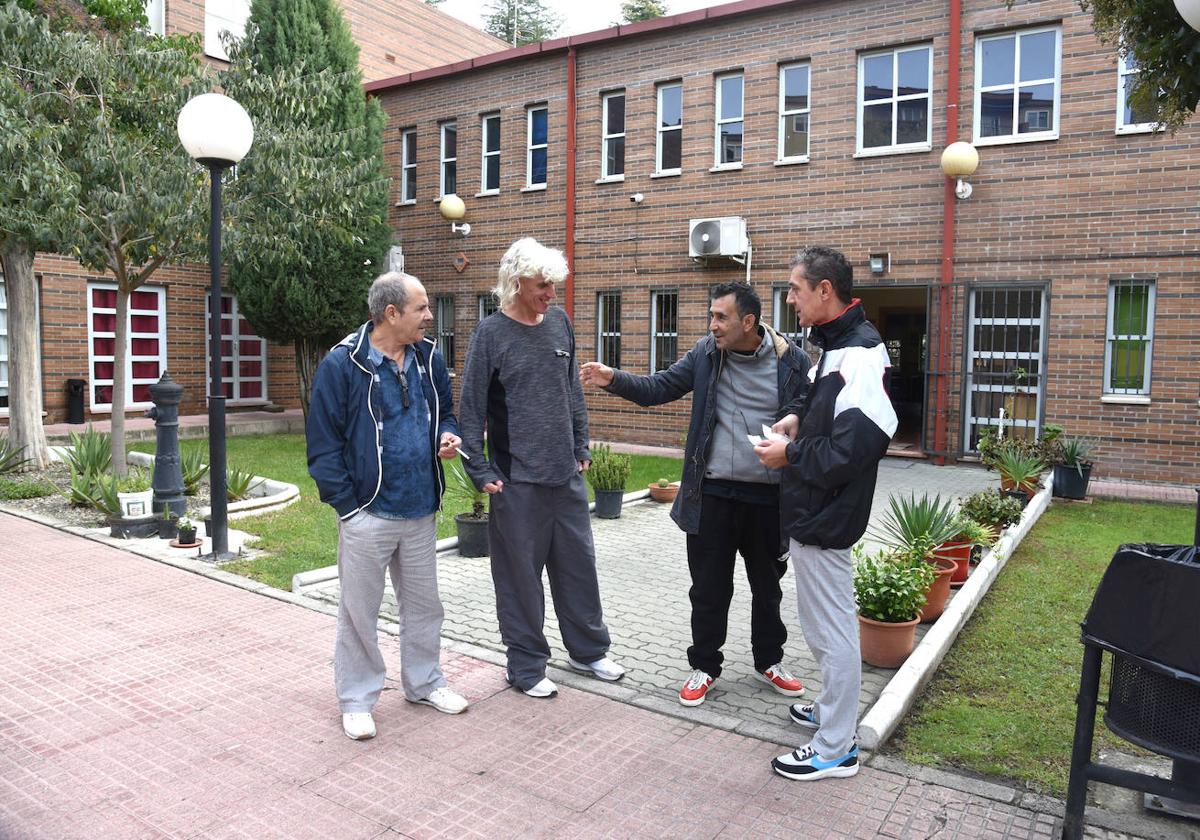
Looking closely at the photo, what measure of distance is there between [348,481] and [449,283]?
1547 cm

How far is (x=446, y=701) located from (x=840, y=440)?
223 cm

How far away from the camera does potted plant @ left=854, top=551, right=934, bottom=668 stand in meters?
4.88

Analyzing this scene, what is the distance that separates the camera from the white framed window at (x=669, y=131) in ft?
52.9

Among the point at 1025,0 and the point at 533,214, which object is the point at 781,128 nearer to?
the point at 1025,0

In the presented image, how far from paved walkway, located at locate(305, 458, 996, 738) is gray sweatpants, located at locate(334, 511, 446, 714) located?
90cm

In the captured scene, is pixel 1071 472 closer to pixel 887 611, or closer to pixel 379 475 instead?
pixel 887 611

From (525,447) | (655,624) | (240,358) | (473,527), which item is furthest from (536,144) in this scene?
(525,447)

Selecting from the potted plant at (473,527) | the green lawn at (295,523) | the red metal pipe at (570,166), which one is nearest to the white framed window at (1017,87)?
the green lawn at (295,523)

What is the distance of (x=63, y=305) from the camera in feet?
56.6

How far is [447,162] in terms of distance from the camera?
1923cm

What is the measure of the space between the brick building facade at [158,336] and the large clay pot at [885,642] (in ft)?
54.1

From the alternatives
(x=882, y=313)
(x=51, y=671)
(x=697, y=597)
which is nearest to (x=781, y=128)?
(x=882, y=313)

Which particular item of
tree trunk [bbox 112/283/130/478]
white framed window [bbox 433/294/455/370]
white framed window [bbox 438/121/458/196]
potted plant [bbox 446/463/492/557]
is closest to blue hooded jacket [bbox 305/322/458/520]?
potted plant [bbox 446/463/492/557]

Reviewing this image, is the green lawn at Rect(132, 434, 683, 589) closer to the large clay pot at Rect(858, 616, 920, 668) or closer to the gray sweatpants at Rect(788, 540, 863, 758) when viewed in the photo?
the large clay pot at Rect(858, 616, 920, 668)
